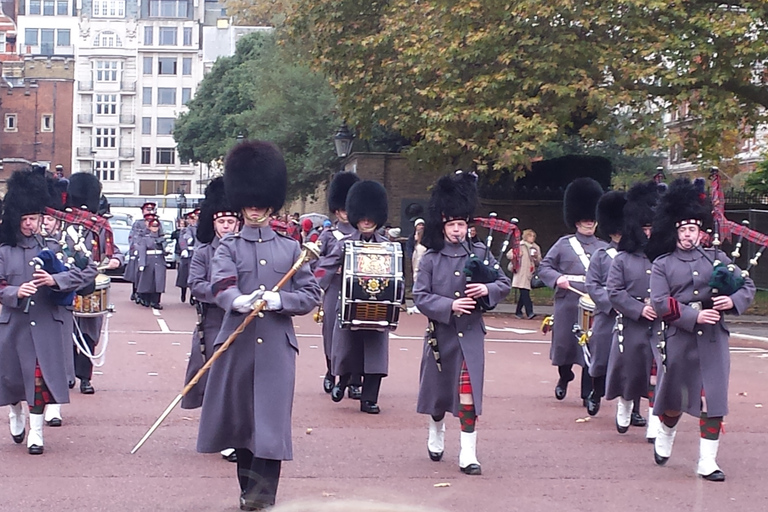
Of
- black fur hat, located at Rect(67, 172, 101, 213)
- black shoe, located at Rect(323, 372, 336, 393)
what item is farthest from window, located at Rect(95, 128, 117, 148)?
black shoe, located at Rect(323, 372, 336, 393)

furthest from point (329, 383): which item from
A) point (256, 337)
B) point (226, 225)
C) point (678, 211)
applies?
point (256, 337)

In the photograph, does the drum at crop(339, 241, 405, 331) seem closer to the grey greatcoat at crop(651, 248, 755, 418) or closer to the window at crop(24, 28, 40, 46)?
the grey greatcoat at crop(651, 248, 755, 418)

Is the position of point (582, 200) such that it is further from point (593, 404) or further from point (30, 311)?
point (30, 311)

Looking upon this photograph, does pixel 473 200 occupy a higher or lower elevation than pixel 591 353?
higher

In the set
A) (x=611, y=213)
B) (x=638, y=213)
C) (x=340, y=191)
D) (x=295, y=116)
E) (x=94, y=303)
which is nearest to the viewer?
(x=638, y=213)

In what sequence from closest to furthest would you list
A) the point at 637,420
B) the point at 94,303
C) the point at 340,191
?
the point at 637,420
the point at 94,303
the point at 340,191

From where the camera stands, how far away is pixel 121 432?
401 inches

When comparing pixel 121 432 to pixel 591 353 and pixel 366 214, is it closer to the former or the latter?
pixel 366 214

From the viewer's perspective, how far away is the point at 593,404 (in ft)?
37.9

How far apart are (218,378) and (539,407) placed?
17.3ft

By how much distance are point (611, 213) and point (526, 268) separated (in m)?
11.7

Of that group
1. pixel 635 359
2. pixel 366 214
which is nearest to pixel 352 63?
pixel 366 214

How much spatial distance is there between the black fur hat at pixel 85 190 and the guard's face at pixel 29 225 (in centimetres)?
487

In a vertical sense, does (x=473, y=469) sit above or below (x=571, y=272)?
below
